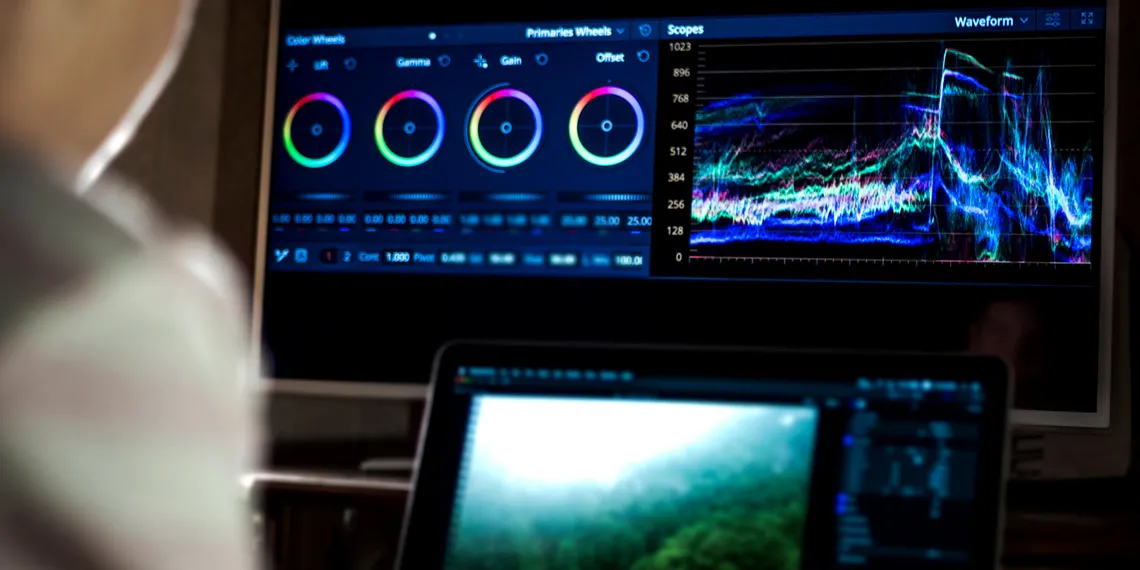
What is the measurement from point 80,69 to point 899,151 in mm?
933

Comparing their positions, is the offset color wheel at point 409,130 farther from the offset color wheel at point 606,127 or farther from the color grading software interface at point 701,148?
the offset color wheel at point 606,127

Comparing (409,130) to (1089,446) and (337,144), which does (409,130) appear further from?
(1089,446)

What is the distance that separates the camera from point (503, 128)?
116 cm

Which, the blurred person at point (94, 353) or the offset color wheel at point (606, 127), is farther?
the offset color wheel at point (606, 127)

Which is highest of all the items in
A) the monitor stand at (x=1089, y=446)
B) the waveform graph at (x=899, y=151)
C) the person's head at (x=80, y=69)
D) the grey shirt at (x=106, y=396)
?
the waveform graph at (x=899, y=151)

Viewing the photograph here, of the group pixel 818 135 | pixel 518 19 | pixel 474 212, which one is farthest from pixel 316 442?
pixel 818 135

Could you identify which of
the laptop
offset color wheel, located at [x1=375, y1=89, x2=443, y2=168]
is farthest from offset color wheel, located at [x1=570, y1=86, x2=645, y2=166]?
the laptop

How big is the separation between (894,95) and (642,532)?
566 millimetres

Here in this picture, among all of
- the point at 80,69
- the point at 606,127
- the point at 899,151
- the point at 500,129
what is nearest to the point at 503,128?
the point at 500,129

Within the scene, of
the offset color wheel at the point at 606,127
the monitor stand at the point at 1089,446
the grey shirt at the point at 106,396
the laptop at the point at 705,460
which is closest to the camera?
the grey shirt at the point at 106,396

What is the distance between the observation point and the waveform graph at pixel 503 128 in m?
1.15

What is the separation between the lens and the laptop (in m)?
0.65

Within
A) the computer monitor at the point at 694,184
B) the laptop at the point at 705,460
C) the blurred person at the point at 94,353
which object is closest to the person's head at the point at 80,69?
the blurred person at the point at 94,353

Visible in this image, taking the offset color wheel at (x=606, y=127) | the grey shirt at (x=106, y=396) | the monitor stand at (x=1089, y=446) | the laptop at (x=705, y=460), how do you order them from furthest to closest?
the offset color wheel at (x=606, y=127) < the monitor stand at (x=1089, y=446) < the laptop at (x=705, y=460) < the grey shirt at (x=106, y=396)
